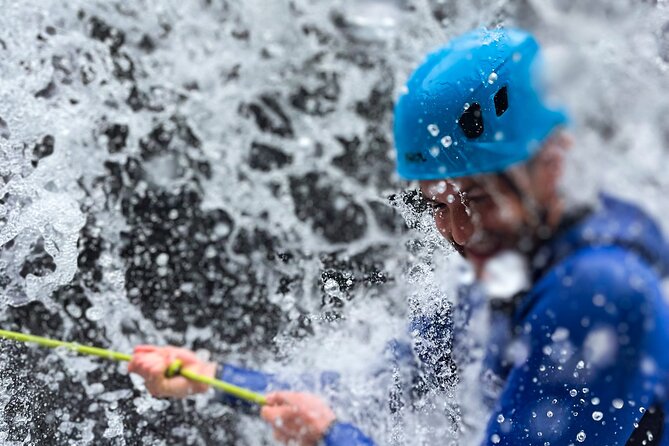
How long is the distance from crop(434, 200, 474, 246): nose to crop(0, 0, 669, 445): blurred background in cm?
13

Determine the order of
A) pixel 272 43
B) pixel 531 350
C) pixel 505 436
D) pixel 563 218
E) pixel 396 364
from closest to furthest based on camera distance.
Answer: pixel 563 218 → pixel 531 350 → pixel 505 436 → pixel 396 364 → pixel 272 43

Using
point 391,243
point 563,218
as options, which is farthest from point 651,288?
point 391,243

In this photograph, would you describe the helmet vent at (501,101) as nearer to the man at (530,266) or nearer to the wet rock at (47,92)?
the man at (530,266)

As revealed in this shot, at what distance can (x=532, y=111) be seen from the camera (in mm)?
768

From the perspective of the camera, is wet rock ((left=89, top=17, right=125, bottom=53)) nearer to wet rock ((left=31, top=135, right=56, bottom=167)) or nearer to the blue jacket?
wet rock ((left=31, top=135, right=56, bottom=167))

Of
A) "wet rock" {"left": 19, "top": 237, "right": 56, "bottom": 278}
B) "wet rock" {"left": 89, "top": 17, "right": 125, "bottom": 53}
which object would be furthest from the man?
"wet rock" {"left": 89, "top": 17, "right": 125, "bottom": 53}

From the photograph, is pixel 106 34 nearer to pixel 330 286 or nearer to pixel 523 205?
pixel 330 286

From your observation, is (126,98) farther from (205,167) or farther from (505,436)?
(505,436)

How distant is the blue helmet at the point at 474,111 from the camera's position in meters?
0.80

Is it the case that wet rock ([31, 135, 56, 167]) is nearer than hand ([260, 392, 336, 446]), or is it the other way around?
hand ([260, 392, 336, 446])

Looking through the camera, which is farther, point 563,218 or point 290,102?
point 290,102

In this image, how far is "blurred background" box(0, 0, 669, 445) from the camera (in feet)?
5.85

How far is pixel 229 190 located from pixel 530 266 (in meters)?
2.32

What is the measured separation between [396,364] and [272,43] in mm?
1967
